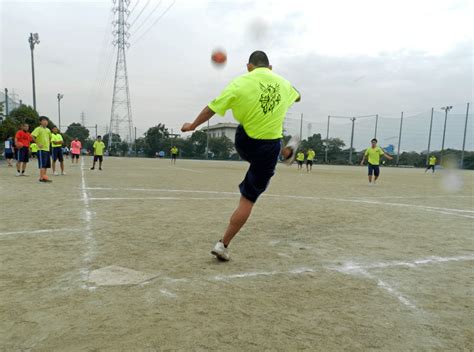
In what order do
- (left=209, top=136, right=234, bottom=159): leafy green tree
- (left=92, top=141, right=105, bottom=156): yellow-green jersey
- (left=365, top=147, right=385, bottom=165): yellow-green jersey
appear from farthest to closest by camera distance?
(left=209, top=136, right=234, bottom=159): leafy green tree, (left=92, top=141, right=105, bottom=156): yellow-green jersey, (left=365, top=147, right=385, bottom=165): yellow-green jersey

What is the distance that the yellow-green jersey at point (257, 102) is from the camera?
11.2 ft

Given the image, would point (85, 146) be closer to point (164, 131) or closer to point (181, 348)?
point (164, 131)

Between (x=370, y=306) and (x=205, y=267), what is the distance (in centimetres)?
145

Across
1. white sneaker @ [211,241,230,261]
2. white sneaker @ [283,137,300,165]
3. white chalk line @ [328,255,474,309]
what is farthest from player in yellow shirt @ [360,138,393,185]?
white sneaker @ [211,241,230,261]

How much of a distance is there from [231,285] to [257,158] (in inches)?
50.1

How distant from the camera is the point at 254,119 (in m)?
3.49

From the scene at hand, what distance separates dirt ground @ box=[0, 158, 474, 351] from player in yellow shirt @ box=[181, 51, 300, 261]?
1.98ft

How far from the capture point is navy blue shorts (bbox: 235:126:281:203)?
3.55 m

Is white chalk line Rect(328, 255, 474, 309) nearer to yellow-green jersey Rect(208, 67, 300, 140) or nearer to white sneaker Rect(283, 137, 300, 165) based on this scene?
white sneaker Rect(283, 137, 300, 165)

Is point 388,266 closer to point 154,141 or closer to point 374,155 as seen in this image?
point 374,155

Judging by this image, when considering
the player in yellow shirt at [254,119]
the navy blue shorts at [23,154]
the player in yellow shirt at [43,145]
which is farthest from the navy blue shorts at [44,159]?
the player in yellow shirt at [254,119]

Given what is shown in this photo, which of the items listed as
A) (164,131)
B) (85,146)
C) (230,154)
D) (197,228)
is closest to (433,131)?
(230,154)

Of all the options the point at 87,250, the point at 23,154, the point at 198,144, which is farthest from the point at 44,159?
the point at 198,144

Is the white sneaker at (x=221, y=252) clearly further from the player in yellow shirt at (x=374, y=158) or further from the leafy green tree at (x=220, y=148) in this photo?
the leafy green tree at (x=220, y=148)
